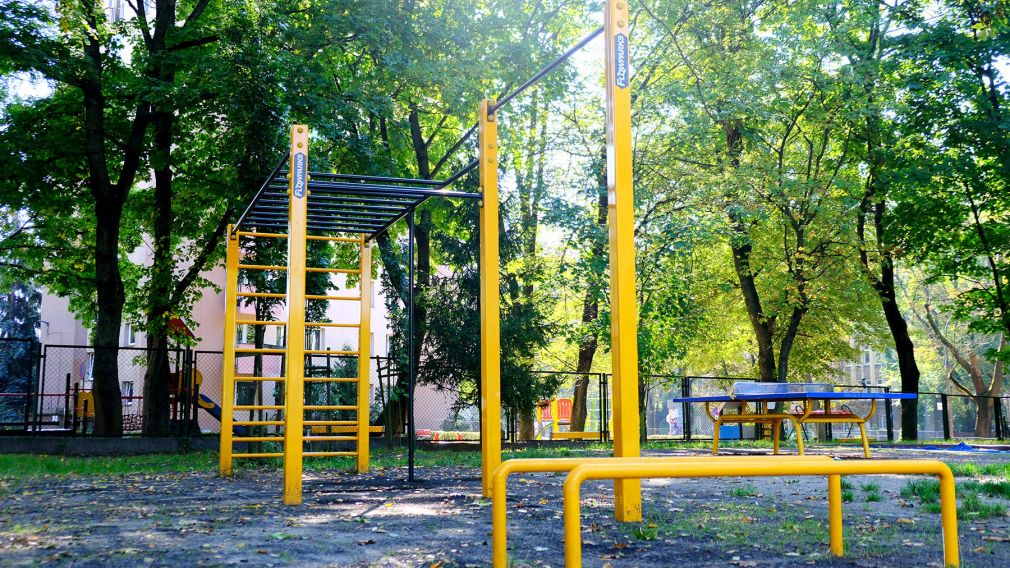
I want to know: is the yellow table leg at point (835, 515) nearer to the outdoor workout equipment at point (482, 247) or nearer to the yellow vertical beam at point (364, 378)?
the outdoor workout equipment at point (482, 247)

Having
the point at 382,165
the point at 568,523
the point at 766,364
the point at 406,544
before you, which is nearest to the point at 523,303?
the point at 382,165

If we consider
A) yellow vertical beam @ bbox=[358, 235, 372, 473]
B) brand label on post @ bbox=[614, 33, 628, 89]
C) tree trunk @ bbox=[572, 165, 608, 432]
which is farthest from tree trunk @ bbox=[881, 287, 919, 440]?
brand label on post @ bbox=[614, 33, 628, 89]

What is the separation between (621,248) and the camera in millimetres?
5355

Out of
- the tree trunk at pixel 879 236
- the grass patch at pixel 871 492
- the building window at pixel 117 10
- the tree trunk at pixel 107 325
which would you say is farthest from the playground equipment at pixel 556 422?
the building window at pixel 117 10

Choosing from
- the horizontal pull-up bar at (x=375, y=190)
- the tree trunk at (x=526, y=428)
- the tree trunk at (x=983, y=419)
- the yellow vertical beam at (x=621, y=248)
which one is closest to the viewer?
the yellow vertical beam at (x=621, y=248)

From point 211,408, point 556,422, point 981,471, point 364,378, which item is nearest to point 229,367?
point 364,378

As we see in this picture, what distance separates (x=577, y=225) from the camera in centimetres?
1734

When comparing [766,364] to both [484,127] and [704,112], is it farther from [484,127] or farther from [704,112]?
[484,127]

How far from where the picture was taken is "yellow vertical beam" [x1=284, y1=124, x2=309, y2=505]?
22.7ft

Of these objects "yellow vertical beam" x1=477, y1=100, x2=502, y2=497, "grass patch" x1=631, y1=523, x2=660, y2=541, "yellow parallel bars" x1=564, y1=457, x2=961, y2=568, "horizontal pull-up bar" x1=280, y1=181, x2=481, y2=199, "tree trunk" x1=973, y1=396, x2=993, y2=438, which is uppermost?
"horizontal pull-up bar" x1=280, y1=181, x2=481, y2=199

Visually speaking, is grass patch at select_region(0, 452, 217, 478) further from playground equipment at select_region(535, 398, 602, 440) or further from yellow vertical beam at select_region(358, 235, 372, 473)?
playground equipment at select_region(535, 398, 602, 440)

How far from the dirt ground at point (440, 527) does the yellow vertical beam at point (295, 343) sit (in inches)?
11.4

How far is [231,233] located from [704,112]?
38.0 feet

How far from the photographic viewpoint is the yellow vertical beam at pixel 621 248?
17.1ft
